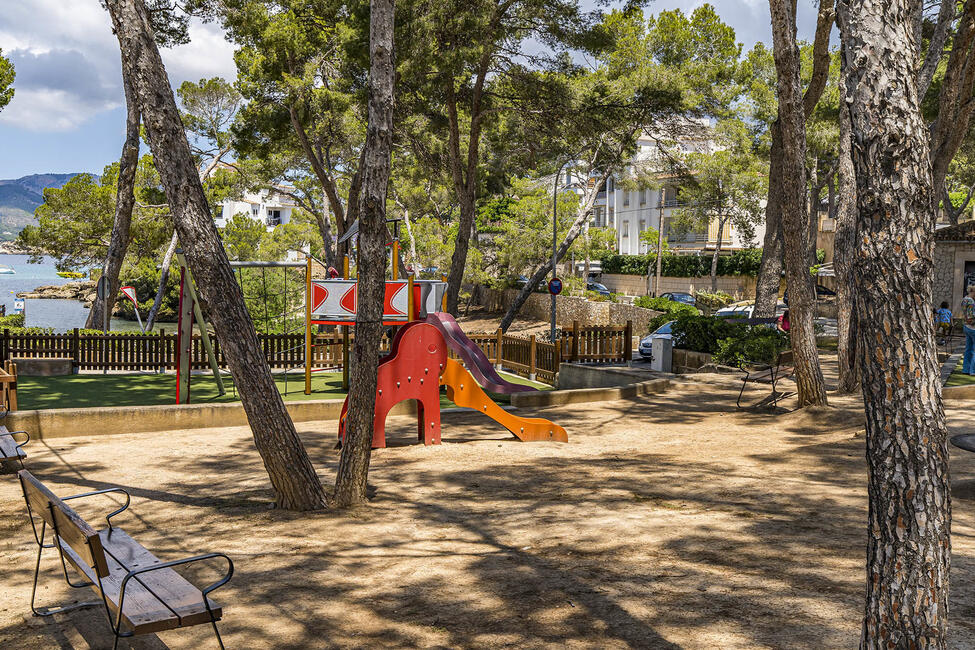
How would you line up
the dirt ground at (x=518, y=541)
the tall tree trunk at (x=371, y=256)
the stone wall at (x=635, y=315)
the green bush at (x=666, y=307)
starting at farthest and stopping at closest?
1. the stone wall at (x=635, y=315)
2. the green bush at (x=666, y=307)
3. the tall tree trunk at (x=371, y=256)
4. the dirt ground at (x=518, y=541)

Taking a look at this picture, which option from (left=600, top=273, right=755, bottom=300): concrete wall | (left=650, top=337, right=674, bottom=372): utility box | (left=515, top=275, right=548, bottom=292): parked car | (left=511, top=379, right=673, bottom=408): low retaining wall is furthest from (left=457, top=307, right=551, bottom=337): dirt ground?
(left=511, top=379, right=673, bottom=408): low retaining wall

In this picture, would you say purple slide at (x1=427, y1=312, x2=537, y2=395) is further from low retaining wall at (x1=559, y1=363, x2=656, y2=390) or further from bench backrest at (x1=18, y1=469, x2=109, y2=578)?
bench backrest at (x1=18, y1=469, x2=109, y2=578)

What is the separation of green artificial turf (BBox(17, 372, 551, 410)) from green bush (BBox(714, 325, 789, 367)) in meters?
5.91

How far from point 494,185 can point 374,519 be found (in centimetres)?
4147

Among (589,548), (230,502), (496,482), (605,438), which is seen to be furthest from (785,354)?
(230,502)

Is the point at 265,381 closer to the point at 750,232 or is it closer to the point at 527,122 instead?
the point at 527,122

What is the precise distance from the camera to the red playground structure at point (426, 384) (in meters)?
10.9

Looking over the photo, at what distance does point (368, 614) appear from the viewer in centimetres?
502

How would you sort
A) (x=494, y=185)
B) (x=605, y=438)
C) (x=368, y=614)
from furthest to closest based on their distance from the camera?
1. (x=494, y=185)
2. (x=605, y=438)
3. (x=368, y=614)

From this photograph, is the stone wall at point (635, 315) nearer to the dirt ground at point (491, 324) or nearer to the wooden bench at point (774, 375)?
the dirt ground at point (491, 324)

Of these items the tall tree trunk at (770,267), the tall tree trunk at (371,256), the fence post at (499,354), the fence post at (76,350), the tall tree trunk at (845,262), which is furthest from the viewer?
the fence post at (499,354)

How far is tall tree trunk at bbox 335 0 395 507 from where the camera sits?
728cm

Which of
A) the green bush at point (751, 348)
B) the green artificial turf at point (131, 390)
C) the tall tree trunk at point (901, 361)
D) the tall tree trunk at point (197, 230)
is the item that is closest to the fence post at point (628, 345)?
the green bush at point (751, 348)

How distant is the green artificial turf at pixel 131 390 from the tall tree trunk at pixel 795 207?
18.4 feet
